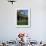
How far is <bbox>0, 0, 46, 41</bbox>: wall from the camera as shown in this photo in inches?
217

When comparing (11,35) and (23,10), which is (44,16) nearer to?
(23,10)

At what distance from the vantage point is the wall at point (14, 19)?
5.52 metres

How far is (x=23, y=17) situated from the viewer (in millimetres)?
5547

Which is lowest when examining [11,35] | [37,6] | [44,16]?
[11,35]

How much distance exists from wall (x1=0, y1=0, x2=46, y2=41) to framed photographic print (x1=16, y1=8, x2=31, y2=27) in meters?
0.12

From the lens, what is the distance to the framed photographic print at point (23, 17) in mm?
5523

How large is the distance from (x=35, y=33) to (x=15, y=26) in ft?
2.75

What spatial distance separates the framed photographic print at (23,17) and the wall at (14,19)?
0.12 metres

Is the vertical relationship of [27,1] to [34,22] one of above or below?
above

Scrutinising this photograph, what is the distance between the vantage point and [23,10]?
18.1ft

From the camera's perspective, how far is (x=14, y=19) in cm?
553

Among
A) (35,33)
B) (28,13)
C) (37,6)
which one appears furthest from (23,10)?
(35,33)

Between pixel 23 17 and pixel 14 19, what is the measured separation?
14.4 inches

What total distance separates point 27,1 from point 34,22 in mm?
880
